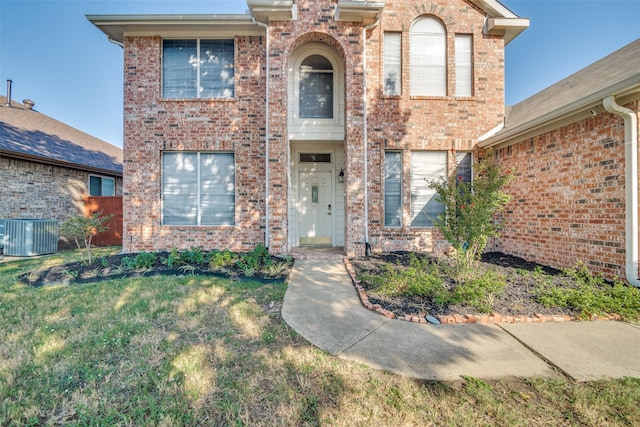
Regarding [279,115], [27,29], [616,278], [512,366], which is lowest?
[512,366]

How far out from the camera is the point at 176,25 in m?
6.63

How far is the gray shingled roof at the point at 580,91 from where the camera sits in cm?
427

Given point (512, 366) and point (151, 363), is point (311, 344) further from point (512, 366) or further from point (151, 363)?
point (512, 366)

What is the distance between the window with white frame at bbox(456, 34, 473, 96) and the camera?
717 cm

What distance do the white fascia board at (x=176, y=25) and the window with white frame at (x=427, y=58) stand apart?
395cm

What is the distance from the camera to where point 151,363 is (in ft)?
7.95

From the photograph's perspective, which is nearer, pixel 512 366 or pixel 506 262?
pixel 512 366

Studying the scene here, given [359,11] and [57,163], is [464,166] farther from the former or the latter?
[57,163]

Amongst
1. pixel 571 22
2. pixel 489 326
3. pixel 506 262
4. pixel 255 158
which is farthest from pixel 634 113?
pixel 571 22

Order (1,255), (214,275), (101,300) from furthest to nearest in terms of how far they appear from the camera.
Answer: (1,255) → (214,275) → (101,300)

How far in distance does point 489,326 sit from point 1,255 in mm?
12396

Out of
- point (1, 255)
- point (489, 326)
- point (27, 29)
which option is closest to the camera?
point (489, 326)

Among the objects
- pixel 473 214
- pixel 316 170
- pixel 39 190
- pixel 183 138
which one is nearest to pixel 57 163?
pixel 39 190

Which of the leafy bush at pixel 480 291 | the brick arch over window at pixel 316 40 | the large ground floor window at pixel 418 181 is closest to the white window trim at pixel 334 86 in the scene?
the brick arch over window at pixel 316 40
